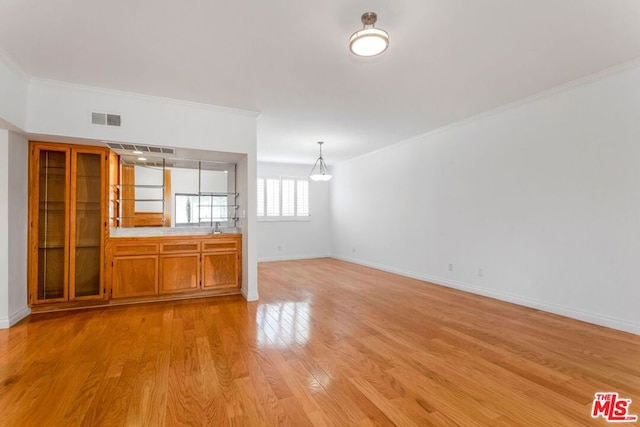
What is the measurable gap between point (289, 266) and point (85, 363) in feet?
16.1

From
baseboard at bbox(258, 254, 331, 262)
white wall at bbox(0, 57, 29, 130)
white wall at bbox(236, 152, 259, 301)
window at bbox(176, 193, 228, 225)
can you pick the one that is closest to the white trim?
white wall at bbox(0, 57, 29, 130)

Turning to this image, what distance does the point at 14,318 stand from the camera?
3.35 metres

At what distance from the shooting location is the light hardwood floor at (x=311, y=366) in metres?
1.84

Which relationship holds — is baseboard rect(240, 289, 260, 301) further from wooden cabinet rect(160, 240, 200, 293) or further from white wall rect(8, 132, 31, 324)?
white wall rect(8, 132, 31, 324)

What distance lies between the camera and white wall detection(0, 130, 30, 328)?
324 cm

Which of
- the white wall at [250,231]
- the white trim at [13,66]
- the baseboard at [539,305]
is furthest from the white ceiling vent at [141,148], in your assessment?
the baseboard at [539,305]

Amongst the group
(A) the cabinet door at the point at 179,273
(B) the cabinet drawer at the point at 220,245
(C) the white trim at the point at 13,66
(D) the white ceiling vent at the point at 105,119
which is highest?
(C) the white trim at the point at 13,66

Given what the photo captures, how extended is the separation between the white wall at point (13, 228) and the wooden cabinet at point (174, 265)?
87cm

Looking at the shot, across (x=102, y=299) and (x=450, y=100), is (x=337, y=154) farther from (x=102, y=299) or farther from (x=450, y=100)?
(x=102, y=299)

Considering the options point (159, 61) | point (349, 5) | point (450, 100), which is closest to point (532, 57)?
point (450, 100)

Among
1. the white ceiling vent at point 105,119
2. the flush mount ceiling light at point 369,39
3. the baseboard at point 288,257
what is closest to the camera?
the flush mount ceiling light at point 369,39

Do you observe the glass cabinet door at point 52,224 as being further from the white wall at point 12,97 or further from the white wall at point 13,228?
the white wall at point 12,97

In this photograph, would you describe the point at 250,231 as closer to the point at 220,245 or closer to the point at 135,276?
the point at 220,245

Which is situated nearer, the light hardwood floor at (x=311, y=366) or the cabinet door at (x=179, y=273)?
the light hardwood floor at (x=311, y=366)
